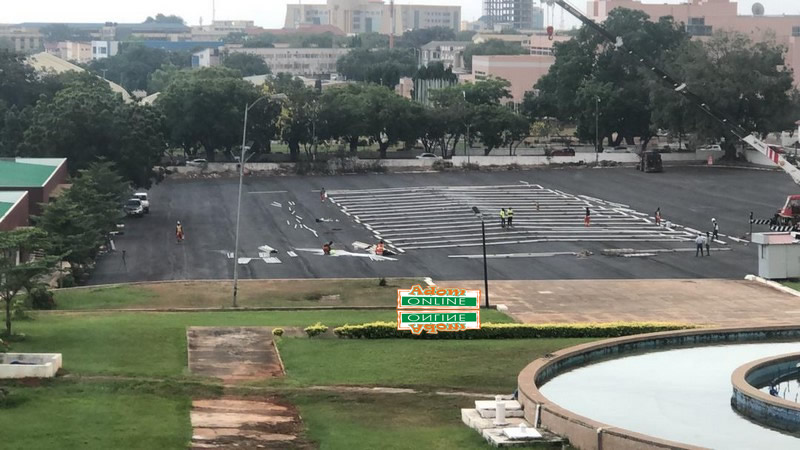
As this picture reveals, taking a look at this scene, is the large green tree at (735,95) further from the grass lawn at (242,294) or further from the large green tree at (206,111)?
the grass lawn at (242,294)

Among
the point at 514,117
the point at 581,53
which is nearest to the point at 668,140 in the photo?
the point at 581,53

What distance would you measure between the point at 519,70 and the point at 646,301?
349 feet

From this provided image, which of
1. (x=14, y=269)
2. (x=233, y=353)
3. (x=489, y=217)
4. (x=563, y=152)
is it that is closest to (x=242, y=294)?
(x=233, y=353)

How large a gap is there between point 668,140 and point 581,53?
13979 millimetres

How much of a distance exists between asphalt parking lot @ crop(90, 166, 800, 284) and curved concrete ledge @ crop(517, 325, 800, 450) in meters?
25.2

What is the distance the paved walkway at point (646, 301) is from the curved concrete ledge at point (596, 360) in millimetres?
10392

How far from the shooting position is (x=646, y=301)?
57719 mm

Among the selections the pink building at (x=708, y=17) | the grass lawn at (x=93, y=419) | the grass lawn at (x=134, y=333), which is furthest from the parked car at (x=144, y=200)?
the pink building at (x=708, y=17)

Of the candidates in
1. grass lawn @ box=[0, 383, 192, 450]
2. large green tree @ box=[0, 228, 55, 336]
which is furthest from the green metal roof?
grass lawn @ box=[0, 383, 192, 450]

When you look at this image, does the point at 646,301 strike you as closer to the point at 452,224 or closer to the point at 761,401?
the point at 452,224

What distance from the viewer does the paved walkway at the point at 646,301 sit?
175 feet

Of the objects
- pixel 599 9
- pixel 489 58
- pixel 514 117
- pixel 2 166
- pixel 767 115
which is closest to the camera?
pixel 2 166

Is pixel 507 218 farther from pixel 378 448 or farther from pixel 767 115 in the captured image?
pixel 378 448

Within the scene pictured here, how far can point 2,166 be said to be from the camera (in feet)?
267
